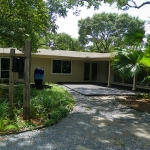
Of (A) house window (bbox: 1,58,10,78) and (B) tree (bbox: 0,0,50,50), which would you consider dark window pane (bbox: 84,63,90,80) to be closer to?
(A) house window (bbox: 1,58,10,78)

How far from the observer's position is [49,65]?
53.4 feet

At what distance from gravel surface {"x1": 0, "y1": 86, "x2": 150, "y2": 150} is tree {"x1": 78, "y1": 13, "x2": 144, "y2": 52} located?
98.0 ft

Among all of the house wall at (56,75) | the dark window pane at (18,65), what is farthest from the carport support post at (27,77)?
the house wall at (56,75)

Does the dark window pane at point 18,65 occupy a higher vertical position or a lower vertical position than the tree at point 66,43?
lower

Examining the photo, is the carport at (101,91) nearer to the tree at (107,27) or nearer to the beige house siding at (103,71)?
the beige house siding at (103,71)

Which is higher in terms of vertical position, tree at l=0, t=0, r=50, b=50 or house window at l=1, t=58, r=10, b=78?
tree at l=0, t=0, r=50, b=50

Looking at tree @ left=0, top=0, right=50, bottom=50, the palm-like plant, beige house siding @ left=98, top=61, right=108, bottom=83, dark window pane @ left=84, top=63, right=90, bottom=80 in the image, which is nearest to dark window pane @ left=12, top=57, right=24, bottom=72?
tree @ left=0, top=0, right=50, bottom=50

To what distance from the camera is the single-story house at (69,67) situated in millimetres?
15047

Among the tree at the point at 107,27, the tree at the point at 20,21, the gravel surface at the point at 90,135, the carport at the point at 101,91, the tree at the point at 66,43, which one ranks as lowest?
the gravel surface at the point at 90,135

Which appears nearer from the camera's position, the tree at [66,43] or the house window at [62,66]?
the house window at [62,66]

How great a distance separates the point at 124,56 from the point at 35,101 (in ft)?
13.9

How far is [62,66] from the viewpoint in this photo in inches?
664

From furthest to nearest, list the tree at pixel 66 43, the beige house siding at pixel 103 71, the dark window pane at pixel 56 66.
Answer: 1. the tree at pixel 66 43
2. the beige house siding at pixel 103 71
3. the dark window pane at pixel 56 66

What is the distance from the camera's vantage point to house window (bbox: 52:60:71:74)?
1661cm
